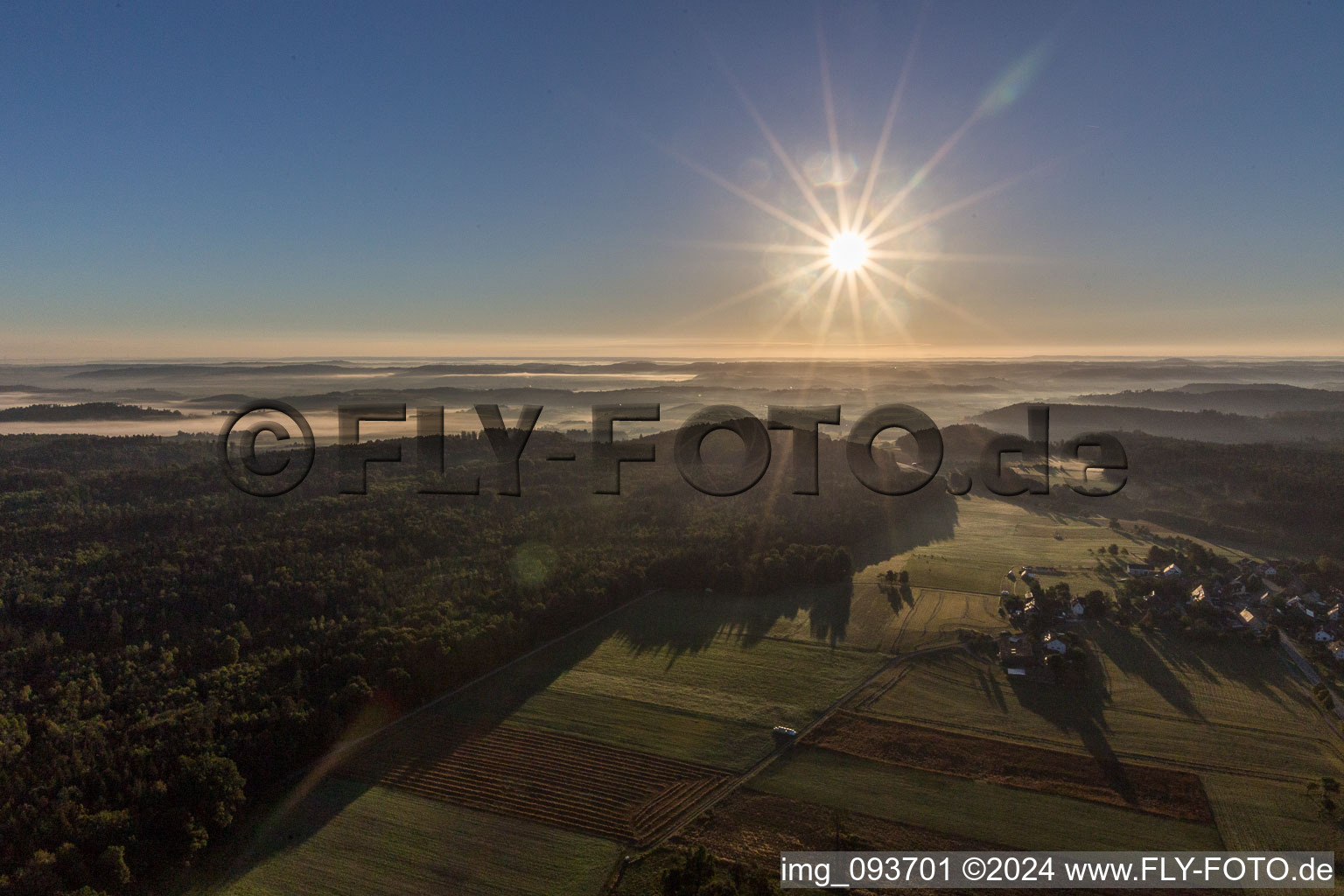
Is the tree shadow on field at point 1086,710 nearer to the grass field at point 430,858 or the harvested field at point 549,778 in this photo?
the harvested field at point 549,778

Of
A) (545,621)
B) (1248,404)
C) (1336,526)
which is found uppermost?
(1248,404)

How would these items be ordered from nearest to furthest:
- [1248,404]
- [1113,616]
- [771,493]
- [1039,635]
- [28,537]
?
[1039,635]
[1113,616]
[28,537]
[771,493]
[1248,404]

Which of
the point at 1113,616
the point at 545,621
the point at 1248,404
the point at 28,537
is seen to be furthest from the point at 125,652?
the point at 1248,404

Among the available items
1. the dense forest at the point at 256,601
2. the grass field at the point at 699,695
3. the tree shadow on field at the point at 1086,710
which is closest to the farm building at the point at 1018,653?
the tree shadow on field at the point at 1086,710

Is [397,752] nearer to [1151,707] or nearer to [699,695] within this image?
[699,695]

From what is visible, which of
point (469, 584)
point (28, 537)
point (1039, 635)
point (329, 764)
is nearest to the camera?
point (329, 764)

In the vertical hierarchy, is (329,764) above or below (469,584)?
below

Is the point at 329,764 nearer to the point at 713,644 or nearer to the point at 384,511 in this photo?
the point at 713,644

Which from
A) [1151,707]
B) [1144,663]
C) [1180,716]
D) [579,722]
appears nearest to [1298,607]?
[1144,663]
